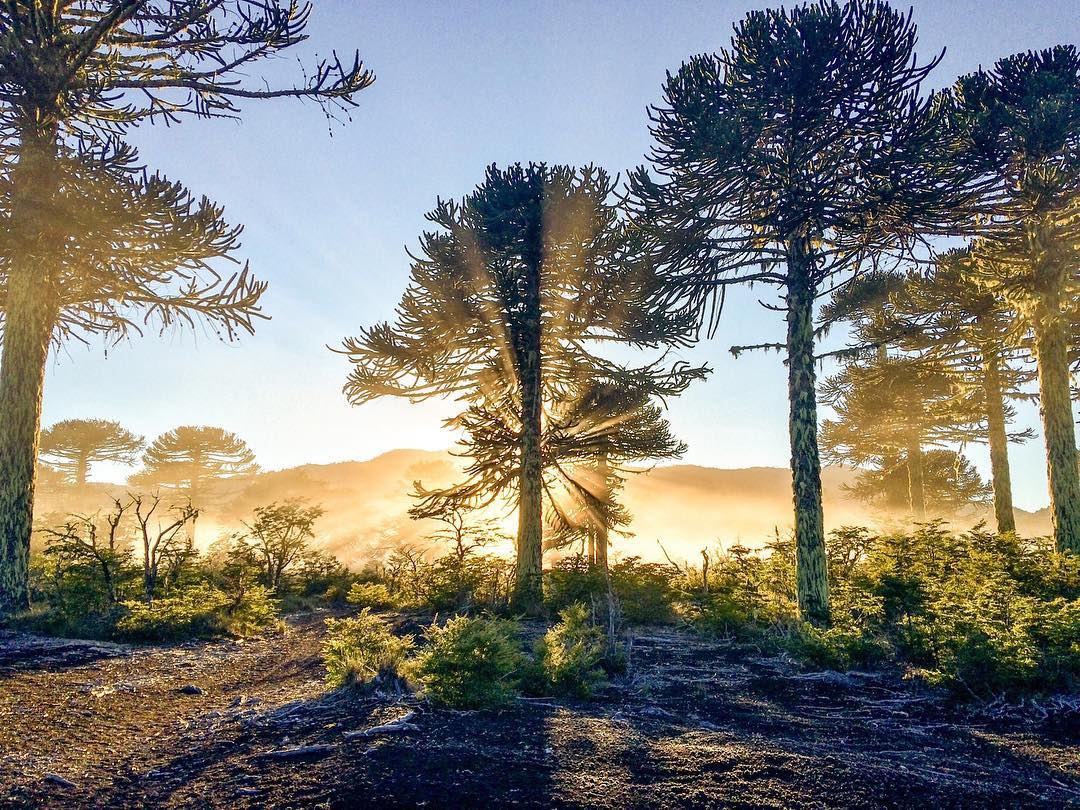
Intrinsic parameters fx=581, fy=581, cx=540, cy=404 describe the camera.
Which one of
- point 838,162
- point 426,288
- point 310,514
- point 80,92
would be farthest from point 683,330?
point 80,92

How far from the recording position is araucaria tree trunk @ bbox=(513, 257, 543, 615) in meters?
11.1

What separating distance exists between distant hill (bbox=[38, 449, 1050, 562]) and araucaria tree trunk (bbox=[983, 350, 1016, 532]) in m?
5.95

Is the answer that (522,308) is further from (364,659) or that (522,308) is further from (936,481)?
(936,481)

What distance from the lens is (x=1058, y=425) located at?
Result: 1082cm

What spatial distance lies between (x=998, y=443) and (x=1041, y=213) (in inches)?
280

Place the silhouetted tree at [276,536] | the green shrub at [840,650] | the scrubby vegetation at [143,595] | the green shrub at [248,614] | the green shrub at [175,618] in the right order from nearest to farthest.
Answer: the green shrub at [840,650] < the green shrub at [175,618] < the scrubby vegetation at [143,595] < the green shrub at [248,614] < the silhouetted tree at [276,536]

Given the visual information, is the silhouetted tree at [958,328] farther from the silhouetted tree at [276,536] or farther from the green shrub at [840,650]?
the silhouetted tree at [276,536]

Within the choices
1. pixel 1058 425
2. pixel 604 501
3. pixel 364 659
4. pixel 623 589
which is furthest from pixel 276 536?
pixel 1058 425

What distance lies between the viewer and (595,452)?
1270 centimetres

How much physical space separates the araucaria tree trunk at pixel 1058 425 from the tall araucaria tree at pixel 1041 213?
0.05ft

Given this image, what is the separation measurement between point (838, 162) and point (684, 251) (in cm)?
250

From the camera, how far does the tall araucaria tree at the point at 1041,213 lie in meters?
9.77

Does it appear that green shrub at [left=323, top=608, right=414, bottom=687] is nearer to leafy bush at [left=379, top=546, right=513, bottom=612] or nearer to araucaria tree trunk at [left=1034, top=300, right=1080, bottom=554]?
leafy bush at [left=379, top=546, right=513, bottom=612]

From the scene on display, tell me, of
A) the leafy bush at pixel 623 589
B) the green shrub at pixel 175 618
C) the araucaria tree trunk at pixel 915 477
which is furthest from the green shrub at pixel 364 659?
the araucaria tree trunk at pixel 915 477
